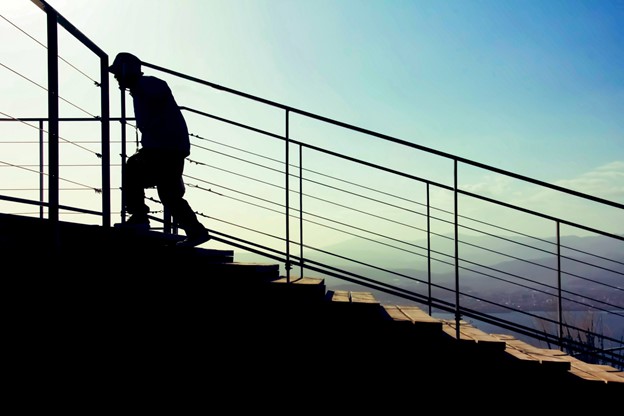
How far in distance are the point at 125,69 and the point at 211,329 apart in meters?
1.61

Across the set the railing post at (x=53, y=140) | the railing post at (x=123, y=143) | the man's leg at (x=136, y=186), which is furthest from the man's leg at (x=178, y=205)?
the railing post at (x=53, y=140)

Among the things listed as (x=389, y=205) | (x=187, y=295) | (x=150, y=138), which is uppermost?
(x=150, y=138)

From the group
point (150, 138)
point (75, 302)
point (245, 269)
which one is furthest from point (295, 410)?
point (150, 138)

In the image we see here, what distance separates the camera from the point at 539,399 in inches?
104

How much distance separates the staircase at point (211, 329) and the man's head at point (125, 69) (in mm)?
902

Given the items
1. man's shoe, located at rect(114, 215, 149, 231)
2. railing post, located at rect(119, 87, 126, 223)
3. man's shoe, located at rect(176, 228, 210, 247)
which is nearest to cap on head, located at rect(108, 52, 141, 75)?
railing post, located at rect(119, 87, 126, 223)

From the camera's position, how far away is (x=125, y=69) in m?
2.89

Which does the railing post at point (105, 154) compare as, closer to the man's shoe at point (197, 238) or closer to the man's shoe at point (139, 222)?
the man's shoe at point (139, 222)

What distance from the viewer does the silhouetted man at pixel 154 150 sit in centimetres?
289

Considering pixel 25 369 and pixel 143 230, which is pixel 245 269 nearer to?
pixel 143 230

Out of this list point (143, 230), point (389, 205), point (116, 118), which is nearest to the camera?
point (143, 230)

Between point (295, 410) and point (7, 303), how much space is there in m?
1.43

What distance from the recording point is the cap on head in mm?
2891

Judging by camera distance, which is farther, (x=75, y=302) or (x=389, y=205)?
(x=389, y=205)
